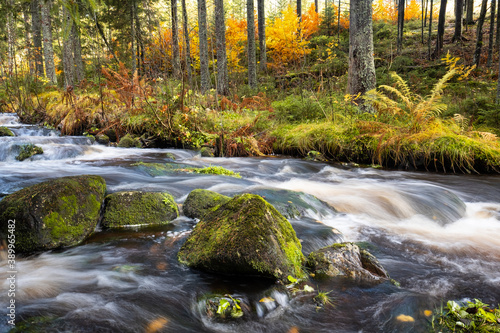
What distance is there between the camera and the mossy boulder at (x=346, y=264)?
2803mm

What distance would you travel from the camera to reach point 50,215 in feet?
10.4

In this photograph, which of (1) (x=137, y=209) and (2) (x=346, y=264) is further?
(1) (x=137, y=209)

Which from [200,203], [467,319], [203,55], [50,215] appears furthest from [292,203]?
[203,55]

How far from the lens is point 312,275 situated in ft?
9.09

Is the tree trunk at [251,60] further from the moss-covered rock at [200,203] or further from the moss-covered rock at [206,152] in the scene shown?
the moss-covered rock at [200,203]

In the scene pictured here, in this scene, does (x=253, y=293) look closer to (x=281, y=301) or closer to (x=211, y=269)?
(x=281, y=301)

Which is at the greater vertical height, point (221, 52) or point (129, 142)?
point (221, 52)

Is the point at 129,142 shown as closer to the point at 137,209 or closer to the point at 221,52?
the point at 137,209

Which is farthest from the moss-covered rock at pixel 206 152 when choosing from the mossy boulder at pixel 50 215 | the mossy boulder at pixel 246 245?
the mossy boulder at pixel 246 245

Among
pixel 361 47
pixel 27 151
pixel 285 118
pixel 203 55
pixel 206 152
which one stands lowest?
pixel 206 152

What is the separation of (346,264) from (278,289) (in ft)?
2.42

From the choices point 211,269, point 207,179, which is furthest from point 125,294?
point 207,179

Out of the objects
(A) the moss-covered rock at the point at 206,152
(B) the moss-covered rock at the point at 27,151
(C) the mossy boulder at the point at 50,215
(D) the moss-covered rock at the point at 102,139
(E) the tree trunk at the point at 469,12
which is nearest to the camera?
(C) the mossy boulder at the point at 50,215

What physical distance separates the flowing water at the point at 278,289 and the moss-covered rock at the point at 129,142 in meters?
3.33
